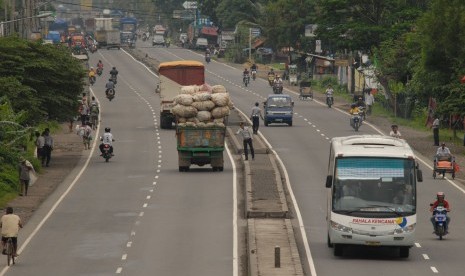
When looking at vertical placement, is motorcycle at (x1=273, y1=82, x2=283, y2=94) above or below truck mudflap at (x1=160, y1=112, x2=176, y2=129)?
below

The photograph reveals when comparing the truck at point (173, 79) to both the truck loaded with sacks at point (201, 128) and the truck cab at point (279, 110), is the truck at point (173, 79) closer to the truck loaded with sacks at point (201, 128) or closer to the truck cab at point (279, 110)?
the truck cab at point (279, 110)

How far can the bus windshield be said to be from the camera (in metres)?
35.1

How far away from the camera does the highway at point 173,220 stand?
34719mm

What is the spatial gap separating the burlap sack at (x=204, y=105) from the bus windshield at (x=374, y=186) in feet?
70.7

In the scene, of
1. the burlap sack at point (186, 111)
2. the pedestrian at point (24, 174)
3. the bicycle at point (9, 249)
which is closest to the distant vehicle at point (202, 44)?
the burlap sack at point (186, 111)

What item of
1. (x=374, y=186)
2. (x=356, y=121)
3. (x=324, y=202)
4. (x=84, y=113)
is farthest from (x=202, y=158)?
(x=84, y=113)

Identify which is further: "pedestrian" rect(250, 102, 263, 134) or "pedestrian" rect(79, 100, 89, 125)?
"pedestrian" rect(79, 100, 89, 125)

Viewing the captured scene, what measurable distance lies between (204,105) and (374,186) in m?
22.3

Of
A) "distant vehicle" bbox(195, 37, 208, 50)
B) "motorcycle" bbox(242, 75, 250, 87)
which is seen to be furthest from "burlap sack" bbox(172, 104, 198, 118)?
"distant vehicle" bbox(195, 37, 208, 50)

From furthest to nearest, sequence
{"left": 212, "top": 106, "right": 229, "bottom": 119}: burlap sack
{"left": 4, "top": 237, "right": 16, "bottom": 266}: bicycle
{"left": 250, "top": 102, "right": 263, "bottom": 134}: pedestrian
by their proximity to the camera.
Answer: {"left": 250, "top": 102, "right": 263, "bottom": 134}: pedestrian < {"left": 212, "top": 106, "right": 229, "bottom": 119}: burlap sack < {"left": 4, "top": 237, "right": 16, "bottom": 266}: bicycle

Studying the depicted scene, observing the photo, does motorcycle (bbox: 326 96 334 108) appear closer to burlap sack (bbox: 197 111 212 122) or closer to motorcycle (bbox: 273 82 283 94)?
motorcycle (bbox: 273 82 283 94)

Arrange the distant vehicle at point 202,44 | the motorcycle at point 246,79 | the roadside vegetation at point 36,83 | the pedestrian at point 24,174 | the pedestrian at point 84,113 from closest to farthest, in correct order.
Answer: the pedestrian at point 24,174
the roadside vegetation at point 36,83
the pedestrian at point 84,113
the motorcycle at point 246,79
the distant vehicle at point 202,44

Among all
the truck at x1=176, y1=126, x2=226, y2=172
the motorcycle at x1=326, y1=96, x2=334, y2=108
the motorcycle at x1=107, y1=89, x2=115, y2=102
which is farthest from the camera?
the motorcycle at x1=107, y1=89, x2=115, y2=102

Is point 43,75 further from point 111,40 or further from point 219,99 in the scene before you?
point 111,40
